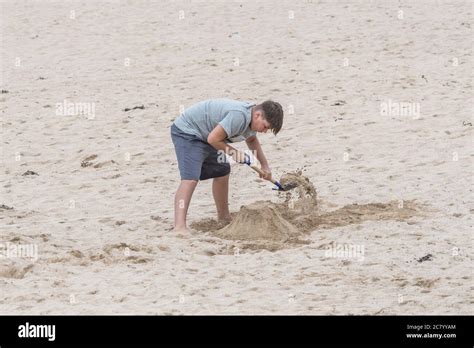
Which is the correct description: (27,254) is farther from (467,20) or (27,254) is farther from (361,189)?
(467,20)

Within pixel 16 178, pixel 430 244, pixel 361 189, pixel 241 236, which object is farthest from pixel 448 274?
pixel 16 178

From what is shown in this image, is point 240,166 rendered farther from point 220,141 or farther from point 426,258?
point 426,258

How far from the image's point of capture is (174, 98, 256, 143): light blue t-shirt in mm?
6871

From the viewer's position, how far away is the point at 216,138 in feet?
22.6

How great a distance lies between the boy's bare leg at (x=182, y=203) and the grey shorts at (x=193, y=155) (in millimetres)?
52

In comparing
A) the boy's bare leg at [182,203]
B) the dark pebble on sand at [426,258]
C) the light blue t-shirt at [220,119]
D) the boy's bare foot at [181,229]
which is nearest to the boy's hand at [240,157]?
the light blue t-shirt at [220,119]

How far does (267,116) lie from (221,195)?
93 cm

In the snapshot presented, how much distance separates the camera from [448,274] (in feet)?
20.2

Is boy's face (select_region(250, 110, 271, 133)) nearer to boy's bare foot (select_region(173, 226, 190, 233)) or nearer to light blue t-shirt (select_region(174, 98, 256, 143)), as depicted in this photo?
light blue t-shirt (select_region(174, 98, 256, 143))

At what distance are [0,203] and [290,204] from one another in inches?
95.1

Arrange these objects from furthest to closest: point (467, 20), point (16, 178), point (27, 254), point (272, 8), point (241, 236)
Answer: point (272, 8) < point (467, 20) < point (16, 178) < point (241, 236) < point (27, 254)

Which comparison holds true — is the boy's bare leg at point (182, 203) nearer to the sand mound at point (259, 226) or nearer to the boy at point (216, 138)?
the boy at point (216, 138)

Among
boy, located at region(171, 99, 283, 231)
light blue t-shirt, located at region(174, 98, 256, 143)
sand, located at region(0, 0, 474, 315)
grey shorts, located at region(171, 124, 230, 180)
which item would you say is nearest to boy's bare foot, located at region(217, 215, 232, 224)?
boy, located at region(171, 99, 283, 231)

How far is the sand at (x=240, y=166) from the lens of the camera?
6031mm
